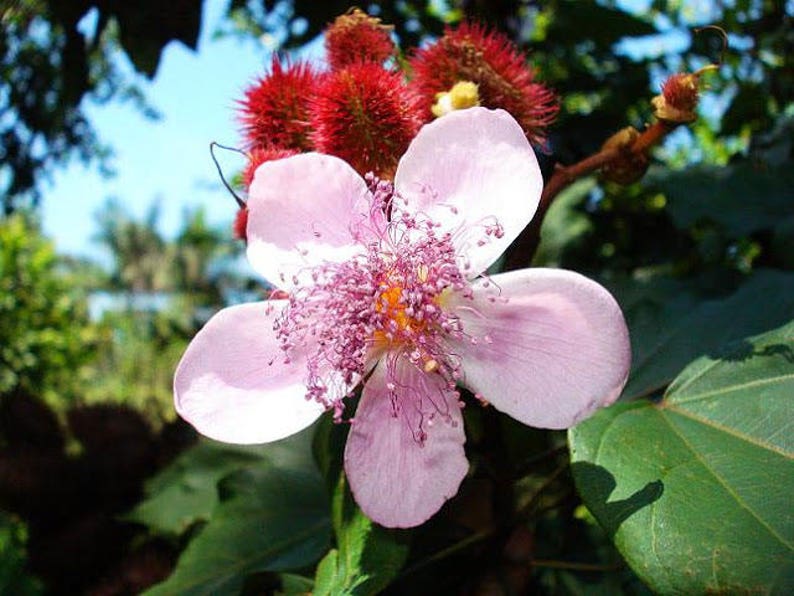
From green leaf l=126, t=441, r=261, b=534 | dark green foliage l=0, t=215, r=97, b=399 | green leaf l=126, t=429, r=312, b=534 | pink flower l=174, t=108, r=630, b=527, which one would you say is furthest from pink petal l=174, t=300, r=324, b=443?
dark green foliage l=0, t=215, r=97, b=399

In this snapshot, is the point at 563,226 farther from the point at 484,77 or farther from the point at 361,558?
the point at 361,558

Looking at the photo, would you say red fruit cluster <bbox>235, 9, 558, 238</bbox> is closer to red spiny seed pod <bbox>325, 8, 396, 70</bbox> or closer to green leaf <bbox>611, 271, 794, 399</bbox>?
→ red spiny seed pod <bbox>325, 8, 396, 70</bbox>

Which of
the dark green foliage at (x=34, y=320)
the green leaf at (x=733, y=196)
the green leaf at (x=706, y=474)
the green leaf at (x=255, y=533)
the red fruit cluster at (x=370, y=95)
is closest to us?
the green leaf at (x=706, y=474)

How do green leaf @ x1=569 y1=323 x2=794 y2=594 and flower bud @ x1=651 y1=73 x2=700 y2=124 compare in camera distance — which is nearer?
green leaf @ x1=569 y1=323 x2=794 y2=594

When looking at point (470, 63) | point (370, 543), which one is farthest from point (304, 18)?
point (370, 543)

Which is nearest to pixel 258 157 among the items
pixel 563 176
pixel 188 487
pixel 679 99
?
pixel 563 176

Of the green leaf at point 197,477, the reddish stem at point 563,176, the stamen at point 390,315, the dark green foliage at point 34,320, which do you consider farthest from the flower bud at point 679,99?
the dark green foliage at point 34,320

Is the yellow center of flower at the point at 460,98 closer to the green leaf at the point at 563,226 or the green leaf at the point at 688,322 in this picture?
the green leaf at the point at 688,322
